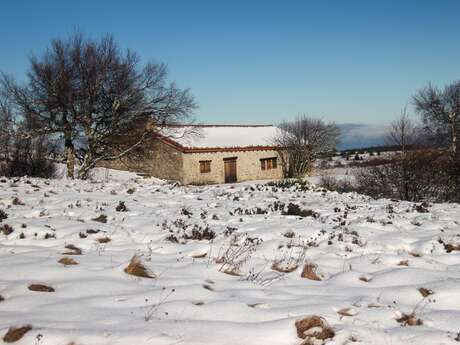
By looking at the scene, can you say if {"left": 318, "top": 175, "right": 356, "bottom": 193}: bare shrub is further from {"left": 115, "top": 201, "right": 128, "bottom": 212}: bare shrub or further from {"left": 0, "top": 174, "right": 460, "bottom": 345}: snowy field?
{"left": 115, "top": 201, "right": 128, "bottom": 212}: bare shrub

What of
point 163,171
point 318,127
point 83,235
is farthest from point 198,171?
point 83,235

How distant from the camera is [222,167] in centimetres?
3083

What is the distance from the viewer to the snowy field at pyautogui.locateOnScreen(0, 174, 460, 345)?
11.0ft

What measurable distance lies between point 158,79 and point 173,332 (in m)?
22.3

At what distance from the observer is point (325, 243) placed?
6820 mm

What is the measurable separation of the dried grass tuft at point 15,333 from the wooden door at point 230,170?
2789 centimetres

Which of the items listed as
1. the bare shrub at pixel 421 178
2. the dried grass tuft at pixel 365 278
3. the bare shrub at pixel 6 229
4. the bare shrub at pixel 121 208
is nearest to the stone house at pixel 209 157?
the bare shrub at pixel 421 178

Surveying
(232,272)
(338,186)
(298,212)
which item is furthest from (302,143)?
(232,272)

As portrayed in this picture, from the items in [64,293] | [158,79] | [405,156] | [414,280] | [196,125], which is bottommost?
[414,280]

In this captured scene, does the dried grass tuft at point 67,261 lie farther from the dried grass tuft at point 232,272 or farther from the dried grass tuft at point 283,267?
the dried grass tuft at point 283,267

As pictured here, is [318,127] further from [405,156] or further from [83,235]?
[83,235]

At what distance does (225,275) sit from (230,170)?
86.9ft

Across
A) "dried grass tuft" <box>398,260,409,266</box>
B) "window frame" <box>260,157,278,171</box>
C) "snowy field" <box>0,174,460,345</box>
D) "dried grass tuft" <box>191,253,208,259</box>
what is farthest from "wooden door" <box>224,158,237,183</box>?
"dried grass tuft" <box>398,260,409,266</box>

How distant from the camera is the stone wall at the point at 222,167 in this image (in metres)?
28.7
